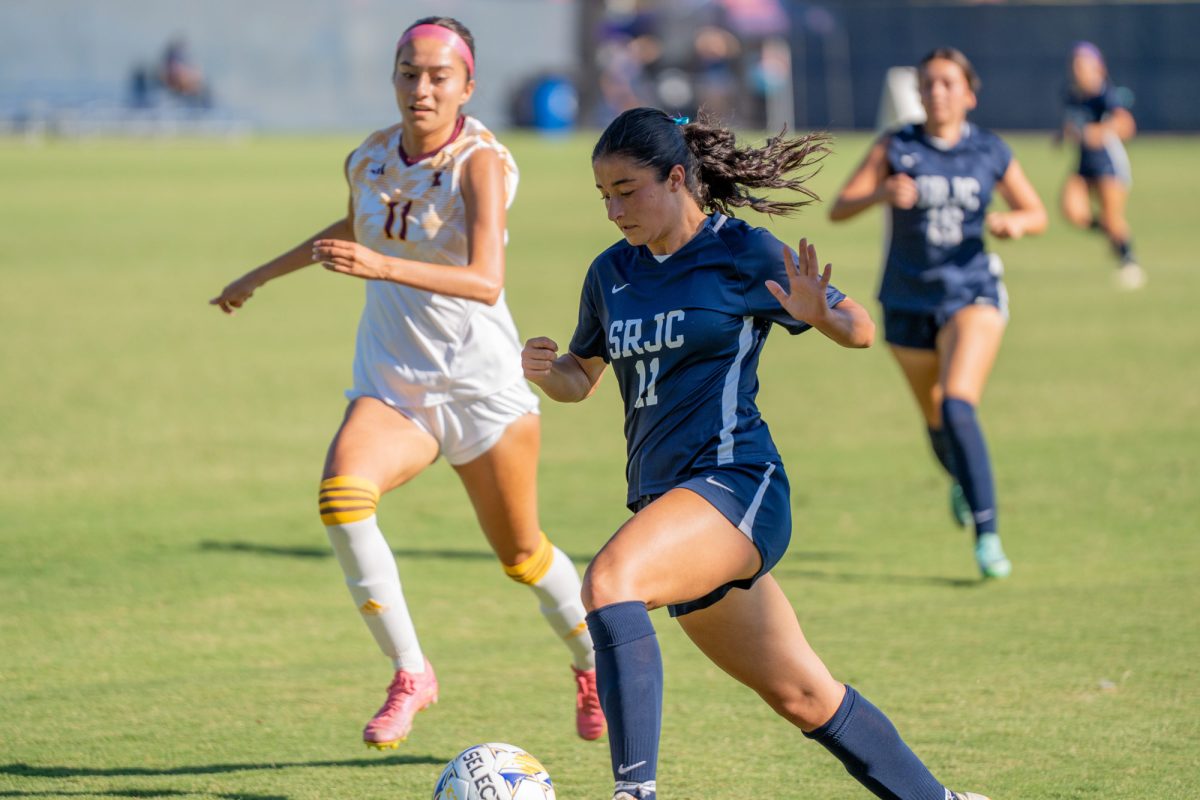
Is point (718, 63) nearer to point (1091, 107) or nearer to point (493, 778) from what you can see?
point (1091, 107)

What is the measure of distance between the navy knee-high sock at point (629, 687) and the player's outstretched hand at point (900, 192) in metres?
4.02

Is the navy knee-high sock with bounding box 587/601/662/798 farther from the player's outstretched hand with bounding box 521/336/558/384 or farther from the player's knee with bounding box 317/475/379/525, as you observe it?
the player's knee with bounding box 317/475/379/525

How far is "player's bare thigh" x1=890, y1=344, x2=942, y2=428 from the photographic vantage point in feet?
25.8

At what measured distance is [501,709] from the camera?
5641mm

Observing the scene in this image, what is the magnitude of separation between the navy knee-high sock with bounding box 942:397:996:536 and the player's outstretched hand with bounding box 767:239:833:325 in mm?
3687

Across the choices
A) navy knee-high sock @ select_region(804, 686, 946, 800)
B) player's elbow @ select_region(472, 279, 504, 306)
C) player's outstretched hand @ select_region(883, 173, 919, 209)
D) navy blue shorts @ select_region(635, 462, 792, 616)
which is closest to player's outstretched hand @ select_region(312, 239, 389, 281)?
player's elbow @ select_region(472, 279, 504, 306)

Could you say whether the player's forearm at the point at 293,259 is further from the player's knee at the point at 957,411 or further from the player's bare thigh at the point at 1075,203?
the player's bare thigh at the point at 1075,203

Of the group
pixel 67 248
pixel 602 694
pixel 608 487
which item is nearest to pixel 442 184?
pixel 602 694

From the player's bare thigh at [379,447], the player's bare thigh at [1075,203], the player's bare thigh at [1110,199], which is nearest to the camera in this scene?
the player's bare thigh at [379,447]

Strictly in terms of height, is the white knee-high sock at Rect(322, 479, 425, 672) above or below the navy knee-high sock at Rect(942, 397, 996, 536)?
above

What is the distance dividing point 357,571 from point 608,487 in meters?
4.35

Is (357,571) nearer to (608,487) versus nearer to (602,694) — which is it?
(602,694)

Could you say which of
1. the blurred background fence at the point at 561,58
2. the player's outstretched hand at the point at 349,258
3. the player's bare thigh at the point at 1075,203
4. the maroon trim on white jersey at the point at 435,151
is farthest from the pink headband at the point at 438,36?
the blurred background fence at the point at 561,58

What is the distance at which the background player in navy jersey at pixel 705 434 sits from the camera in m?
3.84
